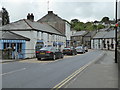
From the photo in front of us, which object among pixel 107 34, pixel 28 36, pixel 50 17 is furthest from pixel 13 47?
pixel 107 34

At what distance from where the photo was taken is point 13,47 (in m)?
24.8

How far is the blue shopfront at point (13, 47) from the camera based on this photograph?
2330cm

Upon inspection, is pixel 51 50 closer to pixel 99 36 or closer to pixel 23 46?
pixel 23 46

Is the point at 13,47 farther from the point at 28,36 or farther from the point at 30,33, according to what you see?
the point at 30,33

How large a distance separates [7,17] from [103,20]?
410ft

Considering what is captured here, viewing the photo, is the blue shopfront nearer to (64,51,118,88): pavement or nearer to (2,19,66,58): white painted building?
(2,19,66,58): white painted building

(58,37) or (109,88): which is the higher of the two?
(58,37)

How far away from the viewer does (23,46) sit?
27.0 meters

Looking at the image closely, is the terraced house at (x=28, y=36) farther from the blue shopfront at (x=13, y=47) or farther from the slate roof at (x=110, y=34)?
the slate roof at (x=110, y=34)

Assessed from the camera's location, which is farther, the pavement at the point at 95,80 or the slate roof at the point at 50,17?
the slate roof at the point at 50,17

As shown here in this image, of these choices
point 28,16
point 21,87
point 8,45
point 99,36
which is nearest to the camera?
point 21,87

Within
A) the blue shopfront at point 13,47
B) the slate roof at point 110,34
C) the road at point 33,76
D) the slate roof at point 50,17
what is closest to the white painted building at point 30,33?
the blue shopfront at point 13,47

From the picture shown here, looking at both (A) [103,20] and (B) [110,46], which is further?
(A) [103,20]

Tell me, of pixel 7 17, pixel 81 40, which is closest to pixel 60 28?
pixel 7 17
